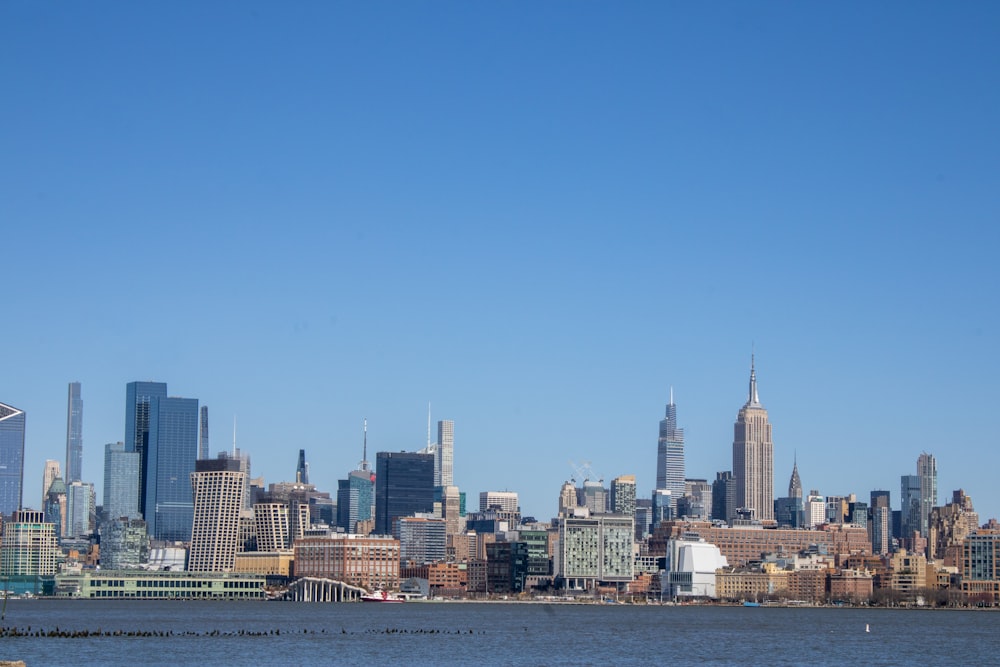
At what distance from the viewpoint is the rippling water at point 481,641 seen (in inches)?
4380

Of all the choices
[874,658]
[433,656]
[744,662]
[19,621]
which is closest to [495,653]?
[433,656]

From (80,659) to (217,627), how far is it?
164ft

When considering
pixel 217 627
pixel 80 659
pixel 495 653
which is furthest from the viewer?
pixel 217 627

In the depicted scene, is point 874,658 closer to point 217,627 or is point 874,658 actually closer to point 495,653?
point 495,653

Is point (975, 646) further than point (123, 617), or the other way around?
point (123, 617)

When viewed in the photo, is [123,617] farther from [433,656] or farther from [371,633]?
[433,656]

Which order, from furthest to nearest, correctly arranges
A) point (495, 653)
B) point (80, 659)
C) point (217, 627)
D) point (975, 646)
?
1. point (217, 627)
2. point (975, 646)
3. point (495, 653)
4. point (80, 659)

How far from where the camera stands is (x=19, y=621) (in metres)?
162

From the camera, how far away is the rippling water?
365ft

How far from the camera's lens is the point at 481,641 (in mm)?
133375

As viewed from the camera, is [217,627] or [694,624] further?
[694,624]

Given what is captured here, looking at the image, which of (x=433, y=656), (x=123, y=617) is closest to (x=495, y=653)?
(x=433, y=656)

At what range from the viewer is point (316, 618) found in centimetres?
18250

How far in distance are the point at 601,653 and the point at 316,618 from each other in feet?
227
